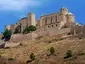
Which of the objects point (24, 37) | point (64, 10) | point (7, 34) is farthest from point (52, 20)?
point (7, 34)

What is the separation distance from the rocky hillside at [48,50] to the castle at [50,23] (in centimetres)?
162

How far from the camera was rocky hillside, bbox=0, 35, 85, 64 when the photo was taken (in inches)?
1657

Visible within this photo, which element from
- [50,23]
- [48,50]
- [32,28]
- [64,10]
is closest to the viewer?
[48,50]

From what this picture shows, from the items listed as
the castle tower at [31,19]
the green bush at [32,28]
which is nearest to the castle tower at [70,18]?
the green bush at [32,28]

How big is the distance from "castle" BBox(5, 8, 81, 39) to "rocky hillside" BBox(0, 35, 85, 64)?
162cm

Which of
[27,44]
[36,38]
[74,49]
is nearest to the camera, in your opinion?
[74,49]

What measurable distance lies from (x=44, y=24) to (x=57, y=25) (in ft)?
12.7

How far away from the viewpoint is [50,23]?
2506 inches

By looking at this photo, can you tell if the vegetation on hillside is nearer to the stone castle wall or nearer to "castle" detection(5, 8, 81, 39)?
"castle" detection(5, 8, 81, 39)

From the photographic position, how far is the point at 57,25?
60.9 meters

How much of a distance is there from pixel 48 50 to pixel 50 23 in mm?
14138

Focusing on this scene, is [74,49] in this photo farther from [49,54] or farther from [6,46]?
[6,46]

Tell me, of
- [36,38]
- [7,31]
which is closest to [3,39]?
[7,31]

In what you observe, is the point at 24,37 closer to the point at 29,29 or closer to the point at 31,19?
the point at 29,29
